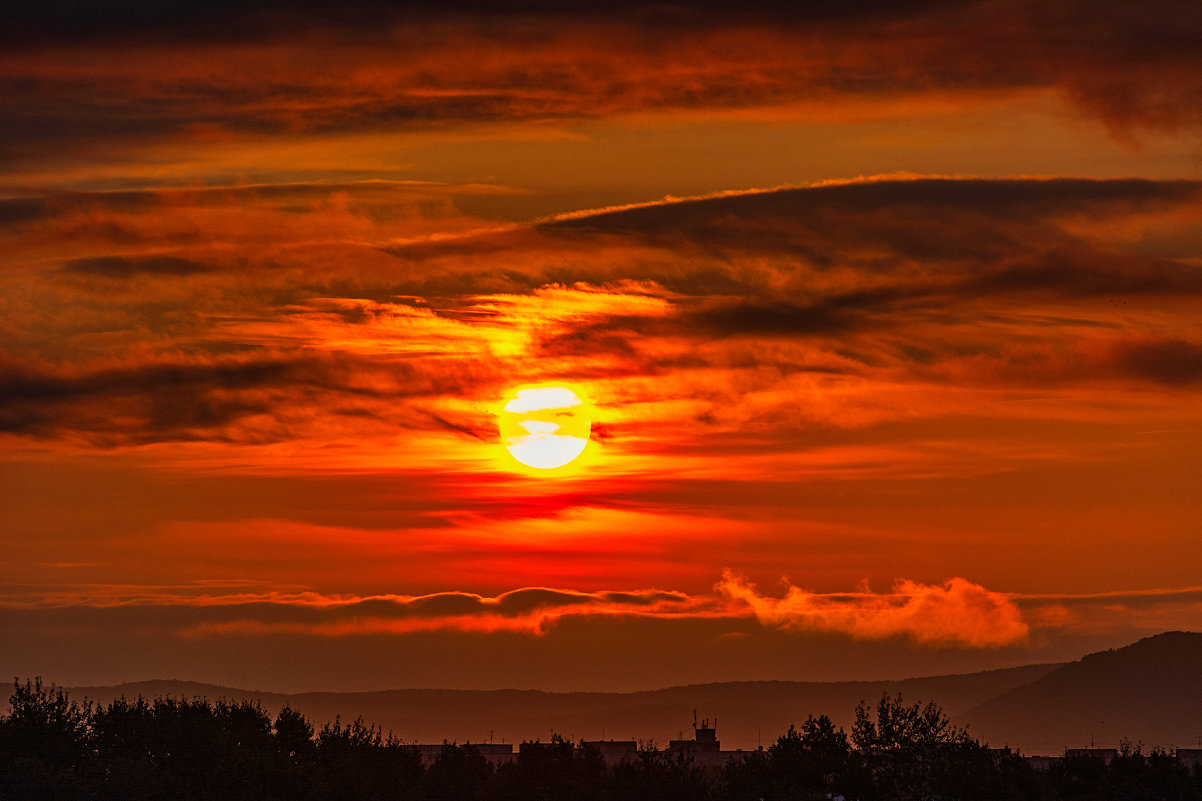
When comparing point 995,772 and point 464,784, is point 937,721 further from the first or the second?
point 464,784

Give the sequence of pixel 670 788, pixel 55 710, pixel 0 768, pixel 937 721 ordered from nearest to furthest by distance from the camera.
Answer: pixel 670 788 → pixel 0 768 → pixel 937 721 → pixel 55 710

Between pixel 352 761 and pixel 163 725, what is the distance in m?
24.9

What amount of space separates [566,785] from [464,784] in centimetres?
683

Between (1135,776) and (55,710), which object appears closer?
(1135,776)

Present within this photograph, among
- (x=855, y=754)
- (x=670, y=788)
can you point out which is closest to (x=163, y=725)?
(x=670, y=788)

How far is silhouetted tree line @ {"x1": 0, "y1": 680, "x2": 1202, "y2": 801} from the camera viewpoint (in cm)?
10825

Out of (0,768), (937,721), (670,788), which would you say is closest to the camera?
(670,788)

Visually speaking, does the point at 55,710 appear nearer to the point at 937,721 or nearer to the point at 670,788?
the point at 670,788

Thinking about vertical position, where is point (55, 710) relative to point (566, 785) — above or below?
above

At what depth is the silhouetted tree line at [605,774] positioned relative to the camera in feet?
355

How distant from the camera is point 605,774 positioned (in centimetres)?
11450

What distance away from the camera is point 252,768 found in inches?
4471

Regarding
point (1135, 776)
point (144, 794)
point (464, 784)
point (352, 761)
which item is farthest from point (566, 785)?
point (1135, 776)

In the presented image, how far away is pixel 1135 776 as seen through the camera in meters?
112
